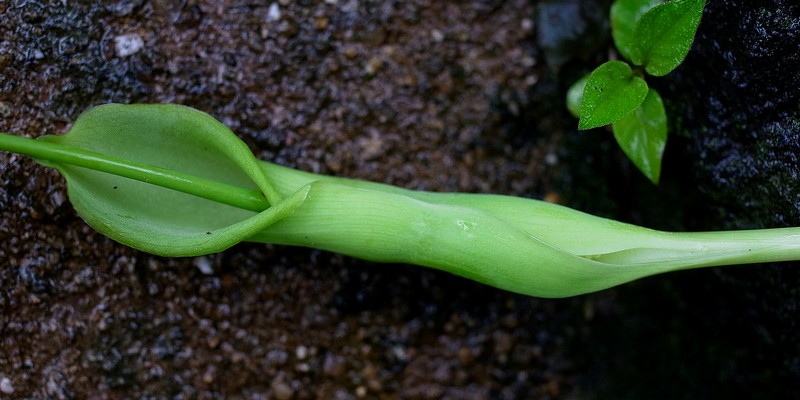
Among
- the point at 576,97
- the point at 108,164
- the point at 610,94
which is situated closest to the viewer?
the point at 108,164

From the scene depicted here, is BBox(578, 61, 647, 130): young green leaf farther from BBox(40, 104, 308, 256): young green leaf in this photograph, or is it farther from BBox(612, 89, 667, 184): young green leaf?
BBox(40, 104, 308, 256): young green leaf

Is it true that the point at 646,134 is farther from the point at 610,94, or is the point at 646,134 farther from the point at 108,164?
the point at 108,164

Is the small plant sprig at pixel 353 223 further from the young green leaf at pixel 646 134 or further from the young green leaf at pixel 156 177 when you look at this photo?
the young green leaf at pixel 646 134

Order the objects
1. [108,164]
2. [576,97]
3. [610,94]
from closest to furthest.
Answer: [108,164] → [610,94] → [576,97]

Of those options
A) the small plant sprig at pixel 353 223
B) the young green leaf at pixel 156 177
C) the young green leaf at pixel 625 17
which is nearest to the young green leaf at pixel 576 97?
the young green leaf at pixel 625 17

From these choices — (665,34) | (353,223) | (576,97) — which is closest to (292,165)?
(353,223)

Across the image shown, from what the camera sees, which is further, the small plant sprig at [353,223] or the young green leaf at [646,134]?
the young green leaf at [646,134]

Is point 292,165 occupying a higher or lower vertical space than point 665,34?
lower
